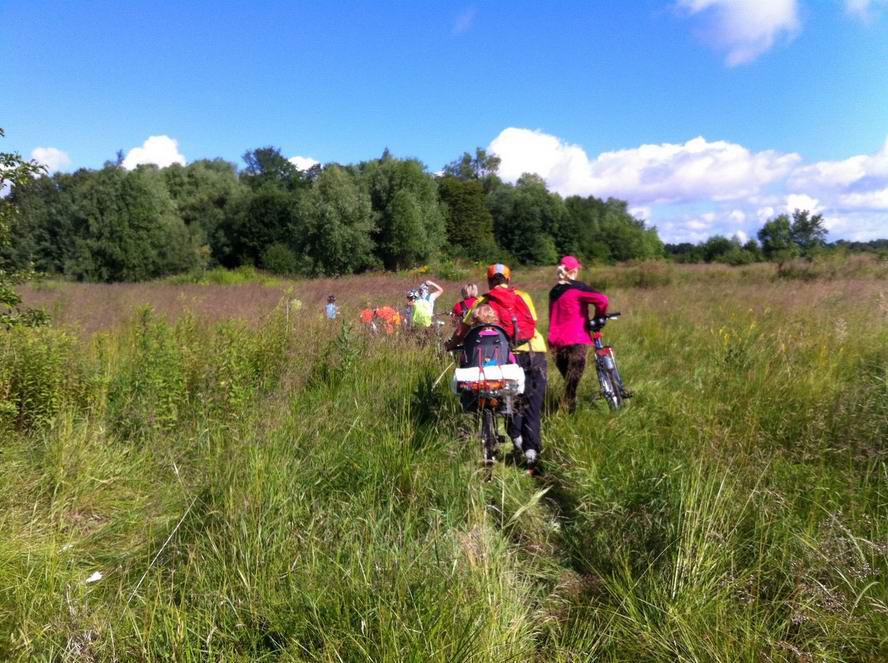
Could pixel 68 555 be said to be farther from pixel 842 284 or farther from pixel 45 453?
pixel 842 284

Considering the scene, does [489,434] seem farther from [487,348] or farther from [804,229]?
[804,229]

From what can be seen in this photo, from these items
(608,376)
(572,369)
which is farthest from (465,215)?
(572,369)

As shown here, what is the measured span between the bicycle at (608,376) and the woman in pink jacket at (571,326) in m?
0.09

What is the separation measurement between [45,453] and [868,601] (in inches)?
185

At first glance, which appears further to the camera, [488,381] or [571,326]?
[571,326]

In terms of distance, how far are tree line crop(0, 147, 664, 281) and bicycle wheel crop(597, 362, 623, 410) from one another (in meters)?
17.3

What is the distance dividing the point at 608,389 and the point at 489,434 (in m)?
2.09

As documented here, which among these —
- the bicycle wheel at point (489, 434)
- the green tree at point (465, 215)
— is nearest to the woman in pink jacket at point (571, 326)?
the bicycle wheel at point (489, 434)

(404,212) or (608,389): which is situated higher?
(404,212)

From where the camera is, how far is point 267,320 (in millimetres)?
6422

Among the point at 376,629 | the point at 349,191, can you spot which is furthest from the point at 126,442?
the point at 349,191

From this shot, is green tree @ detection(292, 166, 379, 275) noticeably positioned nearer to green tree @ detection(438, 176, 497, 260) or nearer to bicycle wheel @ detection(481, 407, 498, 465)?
green tree @ detection(438, 176, 497, 260)

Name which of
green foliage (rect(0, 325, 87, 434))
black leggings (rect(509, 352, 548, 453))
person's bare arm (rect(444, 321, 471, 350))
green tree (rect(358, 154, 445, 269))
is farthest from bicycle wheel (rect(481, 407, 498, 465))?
green tree (rect(358, 154, 445, 269))

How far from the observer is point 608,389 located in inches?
225
